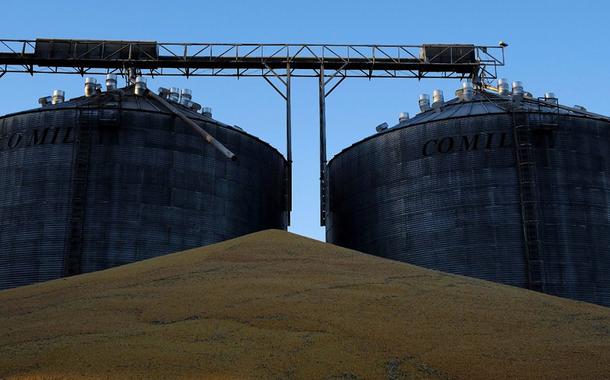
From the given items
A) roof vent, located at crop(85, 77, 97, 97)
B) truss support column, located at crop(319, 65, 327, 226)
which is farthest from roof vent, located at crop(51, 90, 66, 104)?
truss support column, located at crop(319, 65, 327, 226)

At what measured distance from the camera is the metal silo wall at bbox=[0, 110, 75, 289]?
34719 millimetres

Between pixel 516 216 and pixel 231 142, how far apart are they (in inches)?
586

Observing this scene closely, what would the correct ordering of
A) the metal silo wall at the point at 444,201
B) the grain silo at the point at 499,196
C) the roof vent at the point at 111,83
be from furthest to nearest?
the roof vent at the point at 111,83 → the metal silo wall at the point at 444,201 → the grain silo at the point at 499,196

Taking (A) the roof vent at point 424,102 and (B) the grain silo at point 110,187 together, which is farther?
(A) the roof vent at point 424,102

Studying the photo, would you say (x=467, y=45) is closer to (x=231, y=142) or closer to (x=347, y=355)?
(x=231, y=142)

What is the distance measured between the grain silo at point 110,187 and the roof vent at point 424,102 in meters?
11.3

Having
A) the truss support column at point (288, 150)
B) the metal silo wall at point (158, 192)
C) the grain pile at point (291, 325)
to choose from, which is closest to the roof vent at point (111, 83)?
the metal silo wall at point (158, 192)

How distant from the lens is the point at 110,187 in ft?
119

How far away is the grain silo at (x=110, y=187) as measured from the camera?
35.0 meters

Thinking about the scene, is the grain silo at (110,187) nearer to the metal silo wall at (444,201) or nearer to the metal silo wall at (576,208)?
the metal silo wall at (444,201)

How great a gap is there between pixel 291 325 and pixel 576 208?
20750 mm

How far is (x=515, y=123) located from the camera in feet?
122

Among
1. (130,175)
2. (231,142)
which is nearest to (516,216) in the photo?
(231,142)

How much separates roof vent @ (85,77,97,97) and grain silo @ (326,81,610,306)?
15.3 meters
